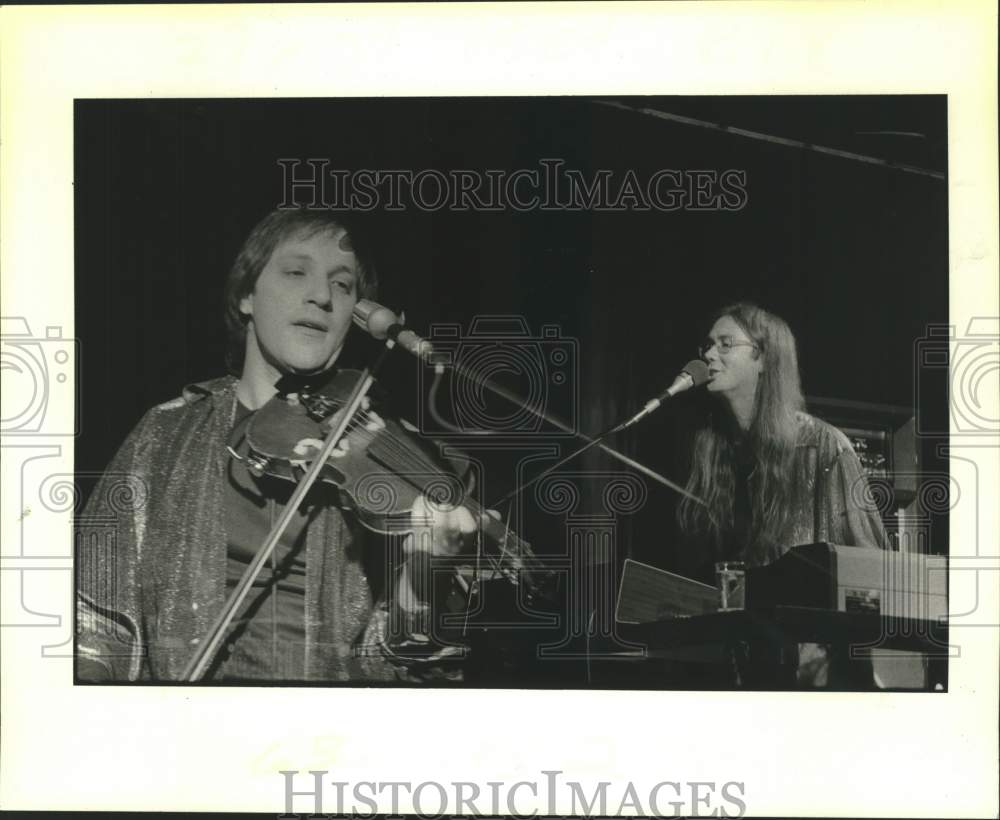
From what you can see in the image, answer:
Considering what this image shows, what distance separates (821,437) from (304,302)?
162 cm

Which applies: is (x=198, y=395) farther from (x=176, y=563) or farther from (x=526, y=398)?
(x=526, y=398)

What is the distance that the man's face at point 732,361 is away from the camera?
351 cm

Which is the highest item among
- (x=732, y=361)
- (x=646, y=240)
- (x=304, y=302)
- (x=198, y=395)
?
(x=646, y=240)

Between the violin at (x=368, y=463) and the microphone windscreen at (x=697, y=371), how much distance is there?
2.34 feet

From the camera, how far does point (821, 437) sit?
138 inches

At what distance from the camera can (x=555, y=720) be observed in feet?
11.3

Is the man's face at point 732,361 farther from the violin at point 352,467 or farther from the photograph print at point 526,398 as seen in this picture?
the violin at point 352,467

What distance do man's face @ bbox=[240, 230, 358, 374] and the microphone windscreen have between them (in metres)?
1.04

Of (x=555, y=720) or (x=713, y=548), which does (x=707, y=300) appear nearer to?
(x=713, y=548)

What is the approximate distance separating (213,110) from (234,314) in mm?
625

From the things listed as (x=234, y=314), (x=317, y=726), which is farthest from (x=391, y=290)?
(x=317, y=726)

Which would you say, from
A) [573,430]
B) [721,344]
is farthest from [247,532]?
[721,344]

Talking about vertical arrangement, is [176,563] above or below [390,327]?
below

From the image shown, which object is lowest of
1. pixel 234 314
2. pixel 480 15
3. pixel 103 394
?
pixel 103 394
